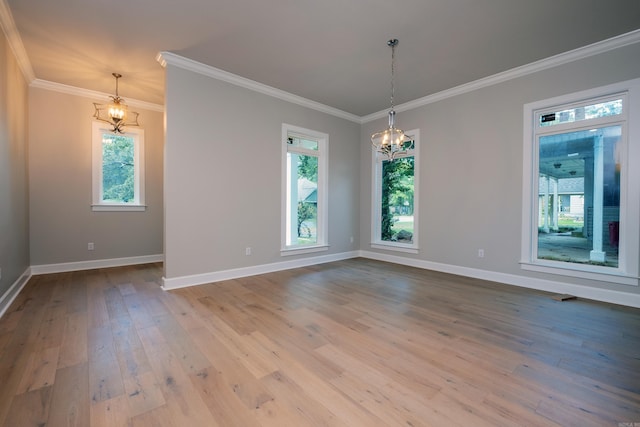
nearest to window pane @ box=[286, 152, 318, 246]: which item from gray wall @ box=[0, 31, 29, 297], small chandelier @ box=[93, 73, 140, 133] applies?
small chandelier @ box=[93, 73, 140, 133]

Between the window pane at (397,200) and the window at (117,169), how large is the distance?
184 inches

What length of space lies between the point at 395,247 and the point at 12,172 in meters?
5.60

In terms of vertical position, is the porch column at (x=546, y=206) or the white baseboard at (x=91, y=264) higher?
the porch column at (x=546, y=206)

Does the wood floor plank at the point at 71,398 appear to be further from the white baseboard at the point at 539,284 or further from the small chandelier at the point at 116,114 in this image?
the white baseboard at the point at 539,284

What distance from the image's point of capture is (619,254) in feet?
10.3

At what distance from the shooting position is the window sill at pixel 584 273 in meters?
3.04

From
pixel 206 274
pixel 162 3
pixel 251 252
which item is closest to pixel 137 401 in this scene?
pixel 206 274

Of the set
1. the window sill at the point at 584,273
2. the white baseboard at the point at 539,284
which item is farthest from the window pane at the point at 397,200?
the window sill at the point at 584,273

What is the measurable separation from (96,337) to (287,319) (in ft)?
5.13

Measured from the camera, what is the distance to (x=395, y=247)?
5293 mm

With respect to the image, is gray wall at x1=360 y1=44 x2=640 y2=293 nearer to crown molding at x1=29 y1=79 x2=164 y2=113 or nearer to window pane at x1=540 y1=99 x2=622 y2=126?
window pane at x1=540 y1=99 x2=622 y2=126

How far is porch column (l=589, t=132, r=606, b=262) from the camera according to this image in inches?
131

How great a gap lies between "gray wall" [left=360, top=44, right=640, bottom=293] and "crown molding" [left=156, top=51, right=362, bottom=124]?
156 cm

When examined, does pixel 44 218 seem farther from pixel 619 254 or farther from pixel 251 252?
pixel 619 254
